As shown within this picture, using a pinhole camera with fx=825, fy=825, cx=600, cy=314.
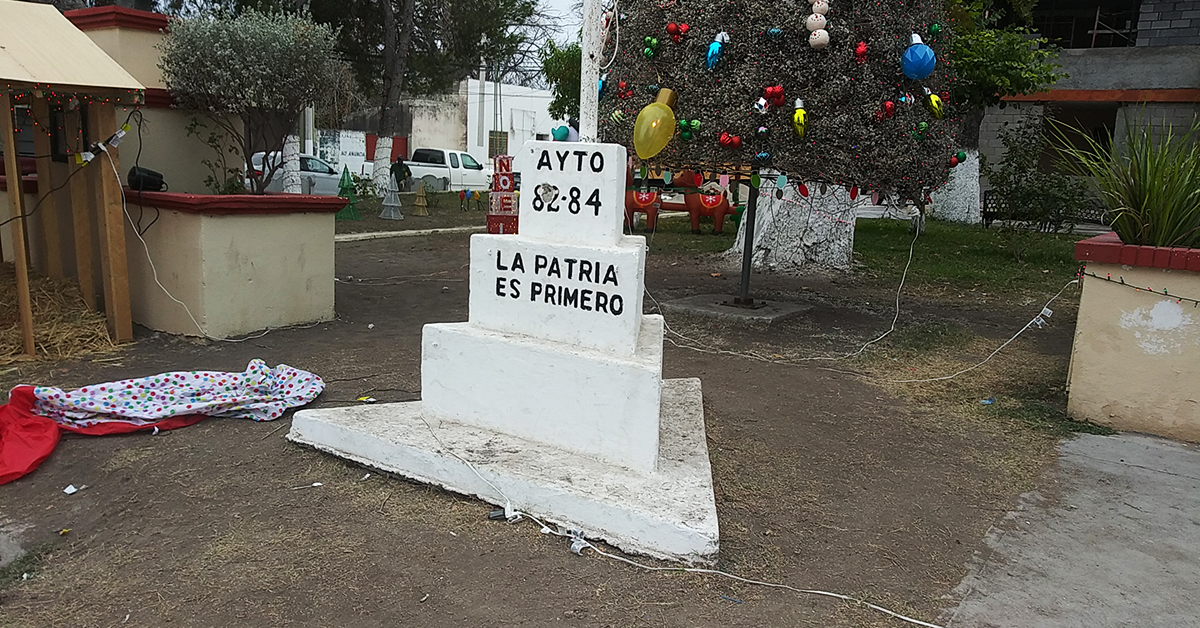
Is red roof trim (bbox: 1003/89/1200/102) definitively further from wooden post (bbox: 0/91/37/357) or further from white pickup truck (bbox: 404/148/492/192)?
wooden post (bbox: 0/91/37/357)

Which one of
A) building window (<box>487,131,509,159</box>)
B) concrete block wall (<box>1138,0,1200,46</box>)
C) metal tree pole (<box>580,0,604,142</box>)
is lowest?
metal tree pole (<box>580,0,604,142</box>)

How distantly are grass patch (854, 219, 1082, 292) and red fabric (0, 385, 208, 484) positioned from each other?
32.7ft

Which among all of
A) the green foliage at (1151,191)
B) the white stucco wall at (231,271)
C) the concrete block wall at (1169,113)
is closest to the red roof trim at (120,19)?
the white stucco wall at (231,271)

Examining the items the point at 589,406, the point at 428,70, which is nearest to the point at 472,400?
the point at 589,406

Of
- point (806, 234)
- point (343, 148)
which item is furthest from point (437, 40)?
point (806, 234)

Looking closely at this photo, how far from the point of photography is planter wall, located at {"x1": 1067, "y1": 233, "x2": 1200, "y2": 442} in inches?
204

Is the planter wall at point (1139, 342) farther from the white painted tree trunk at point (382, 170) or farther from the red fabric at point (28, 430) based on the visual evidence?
the white painted tree trunk at point (382, 170)

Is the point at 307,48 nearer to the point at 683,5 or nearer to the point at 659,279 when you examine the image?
the point at 683,5

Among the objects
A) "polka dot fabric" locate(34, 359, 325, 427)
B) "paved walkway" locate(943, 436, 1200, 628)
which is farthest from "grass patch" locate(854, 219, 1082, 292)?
"polka dot fabric" locate(34, 359, 325, 427)

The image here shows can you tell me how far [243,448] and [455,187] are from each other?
2376 cm

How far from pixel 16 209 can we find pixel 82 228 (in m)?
1.06

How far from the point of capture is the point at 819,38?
6871mm

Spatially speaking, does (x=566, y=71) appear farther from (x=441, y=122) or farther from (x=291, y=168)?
(x=441, y=122)

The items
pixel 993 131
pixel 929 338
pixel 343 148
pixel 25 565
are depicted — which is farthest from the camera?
pixel 343 148
